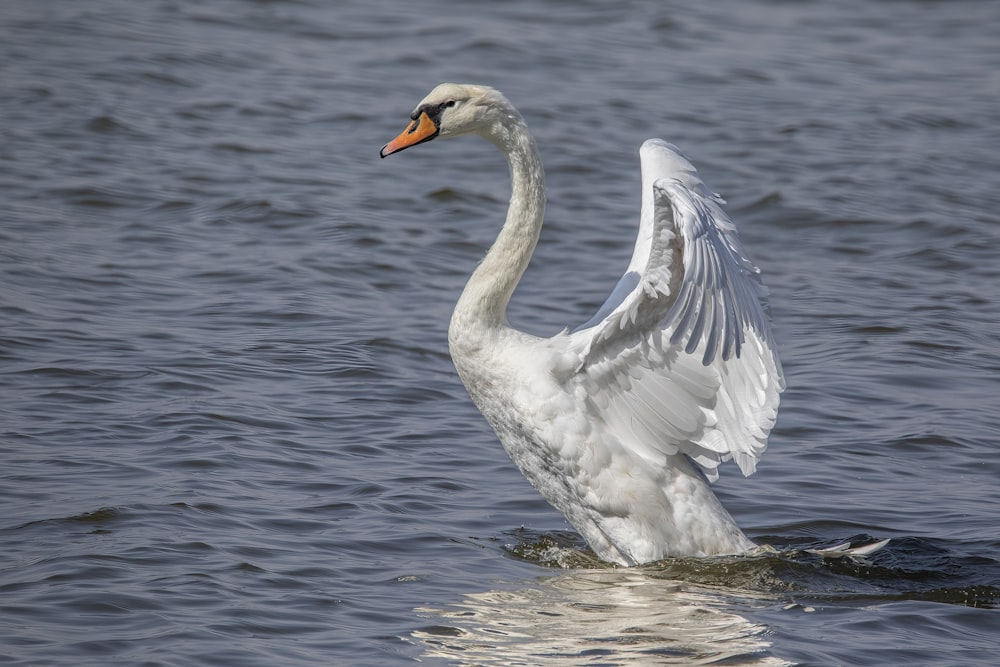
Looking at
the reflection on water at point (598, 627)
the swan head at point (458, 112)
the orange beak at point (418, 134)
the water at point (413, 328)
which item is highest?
the swan head at point (458, 112)

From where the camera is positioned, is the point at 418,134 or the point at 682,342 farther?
the point at 418,134

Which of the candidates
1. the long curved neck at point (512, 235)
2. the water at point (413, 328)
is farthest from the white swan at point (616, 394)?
the water at point (413, 328)

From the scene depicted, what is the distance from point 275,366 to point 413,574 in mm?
2770

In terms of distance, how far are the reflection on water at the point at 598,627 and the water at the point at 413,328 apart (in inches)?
0.9

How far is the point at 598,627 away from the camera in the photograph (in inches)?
224

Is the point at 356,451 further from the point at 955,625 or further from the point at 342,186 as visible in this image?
the point at 342,186

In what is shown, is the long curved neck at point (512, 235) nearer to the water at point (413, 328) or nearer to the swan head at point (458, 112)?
the swan head at point (458, 112)

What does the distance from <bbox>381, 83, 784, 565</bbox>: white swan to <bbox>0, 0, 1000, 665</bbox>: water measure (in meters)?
0.26

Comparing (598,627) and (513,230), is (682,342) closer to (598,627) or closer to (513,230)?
(598,627)

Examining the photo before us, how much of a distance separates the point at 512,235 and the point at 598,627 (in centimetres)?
186

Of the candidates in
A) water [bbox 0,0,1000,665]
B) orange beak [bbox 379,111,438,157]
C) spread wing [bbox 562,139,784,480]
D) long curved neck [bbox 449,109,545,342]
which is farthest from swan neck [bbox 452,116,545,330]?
water [bbox 0,0,1000,665]

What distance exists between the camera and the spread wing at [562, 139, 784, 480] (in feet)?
17.8

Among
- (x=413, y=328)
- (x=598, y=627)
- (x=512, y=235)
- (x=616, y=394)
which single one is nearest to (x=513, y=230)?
(x=512, y=235)

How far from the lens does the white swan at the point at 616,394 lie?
6066mm
